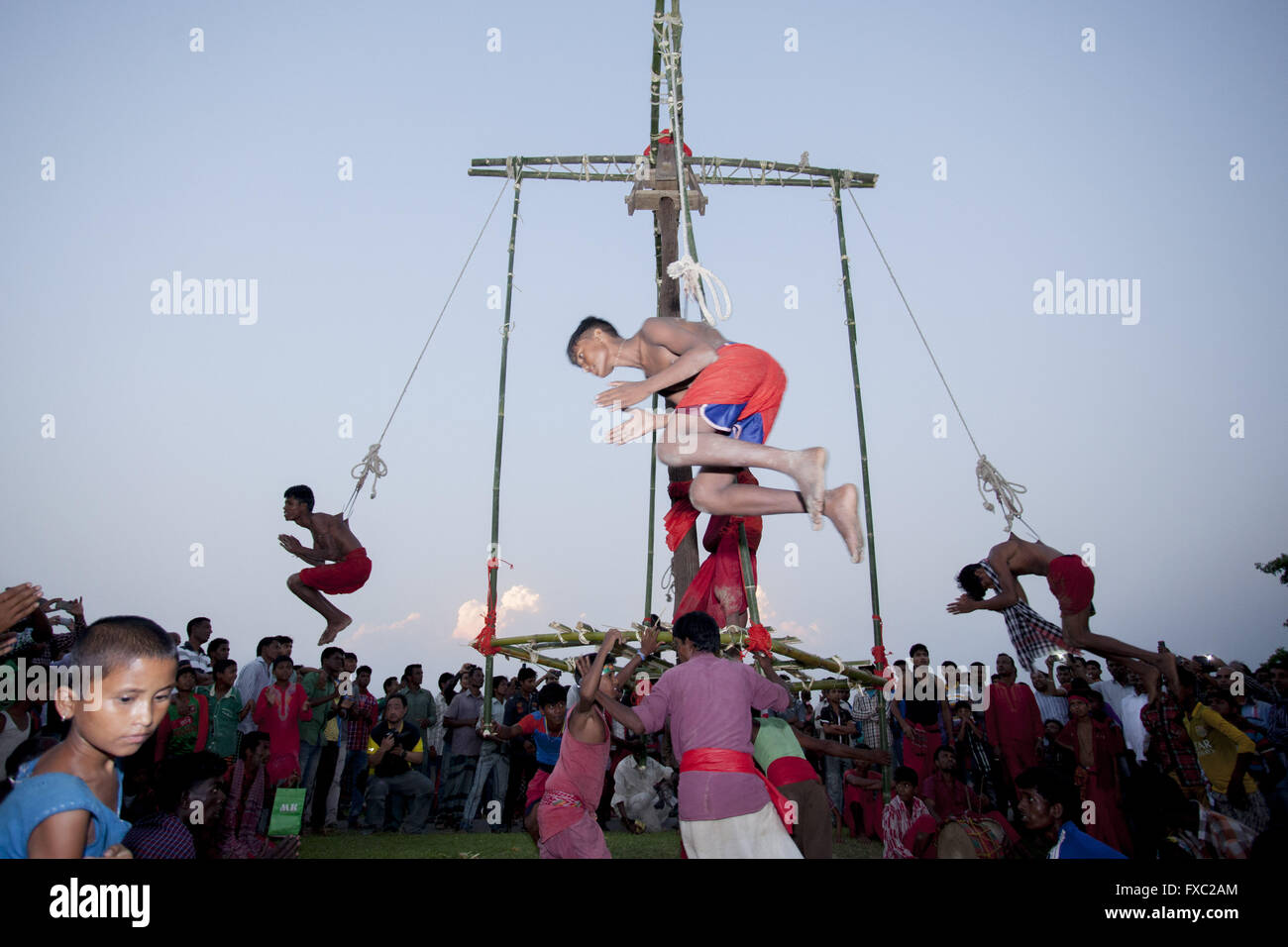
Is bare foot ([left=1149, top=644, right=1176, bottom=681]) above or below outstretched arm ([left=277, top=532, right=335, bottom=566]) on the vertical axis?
below

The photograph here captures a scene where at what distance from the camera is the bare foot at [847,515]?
4098 mm

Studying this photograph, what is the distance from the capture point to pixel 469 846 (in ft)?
26.4

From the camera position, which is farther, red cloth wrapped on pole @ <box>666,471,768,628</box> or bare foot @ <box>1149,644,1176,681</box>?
bare foot @ <box>1149,644,1176,681</box>

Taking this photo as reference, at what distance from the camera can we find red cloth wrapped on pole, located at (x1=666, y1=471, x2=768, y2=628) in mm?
5445

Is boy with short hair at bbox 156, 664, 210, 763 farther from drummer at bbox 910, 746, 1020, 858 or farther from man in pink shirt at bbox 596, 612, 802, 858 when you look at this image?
drummer at bbox 910, 746, 1020, 858

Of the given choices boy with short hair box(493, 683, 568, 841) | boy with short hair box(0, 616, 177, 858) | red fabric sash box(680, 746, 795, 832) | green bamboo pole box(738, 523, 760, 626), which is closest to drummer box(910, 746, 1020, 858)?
boy with short hair box(493, 683, 568, 841)

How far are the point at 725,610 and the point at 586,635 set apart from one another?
1059 mm

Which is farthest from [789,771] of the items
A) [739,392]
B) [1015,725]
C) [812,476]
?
[1015,725]

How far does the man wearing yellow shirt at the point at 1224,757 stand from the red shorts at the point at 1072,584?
32.6 inches

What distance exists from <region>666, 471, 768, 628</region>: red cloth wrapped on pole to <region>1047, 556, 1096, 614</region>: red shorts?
7.97 ft

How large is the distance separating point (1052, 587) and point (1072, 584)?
15 centimetres

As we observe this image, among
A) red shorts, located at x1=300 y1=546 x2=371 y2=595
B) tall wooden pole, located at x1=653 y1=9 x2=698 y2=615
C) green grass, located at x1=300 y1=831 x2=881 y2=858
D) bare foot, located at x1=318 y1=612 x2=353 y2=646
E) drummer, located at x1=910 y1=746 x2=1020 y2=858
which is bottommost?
green grass, located at x1=300 y1=831 x2=881 y2=858
